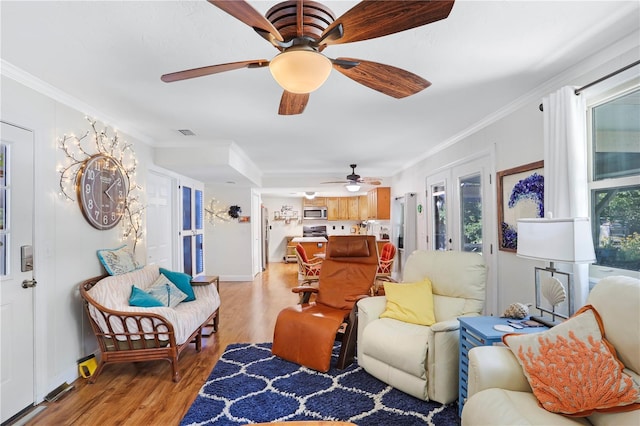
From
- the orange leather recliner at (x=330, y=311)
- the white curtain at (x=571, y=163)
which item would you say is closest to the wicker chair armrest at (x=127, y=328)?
the orange leather recliner at (x=330, y=311)

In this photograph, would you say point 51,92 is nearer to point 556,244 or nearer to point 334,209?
point 556,244

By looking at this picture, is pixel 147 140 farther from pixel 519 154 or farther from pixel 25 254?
pixel 519 154

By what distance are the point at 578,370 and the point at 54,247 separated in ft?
11.4

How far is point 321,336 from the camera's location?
284cm

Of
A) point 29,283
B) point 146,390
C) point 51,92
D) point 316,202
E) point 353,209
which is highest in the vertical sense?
point 51,92

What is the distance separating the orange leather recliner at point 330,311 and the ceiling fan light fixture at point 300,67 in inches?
82.4

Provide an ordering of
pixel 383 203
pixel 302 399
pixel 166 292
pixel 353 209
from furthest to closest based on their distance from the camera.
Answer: pixel 353 209
pixel 383 203
pixel 166 292
pixel 302 399

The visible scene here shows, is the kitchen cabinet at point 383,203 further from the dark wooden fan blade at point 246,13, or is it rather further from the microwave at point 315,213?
the dark wooden fan blade at point 246,13

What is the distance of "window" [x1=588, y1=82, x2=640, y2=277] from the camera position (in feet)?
6.71

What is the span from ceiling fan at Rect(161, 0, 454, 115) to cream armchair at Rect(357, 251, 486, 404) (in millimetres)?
1709

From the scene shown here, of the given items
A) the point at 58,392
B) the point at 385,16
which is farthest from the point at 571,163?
the point at 58,392

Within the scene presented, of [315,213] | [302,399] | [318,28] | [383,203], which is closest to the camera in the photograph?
[318,28]

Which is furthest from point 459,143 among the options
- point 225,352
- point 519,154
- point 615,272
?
point 225,352

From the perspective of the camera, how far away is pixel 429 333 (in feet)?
7.58
